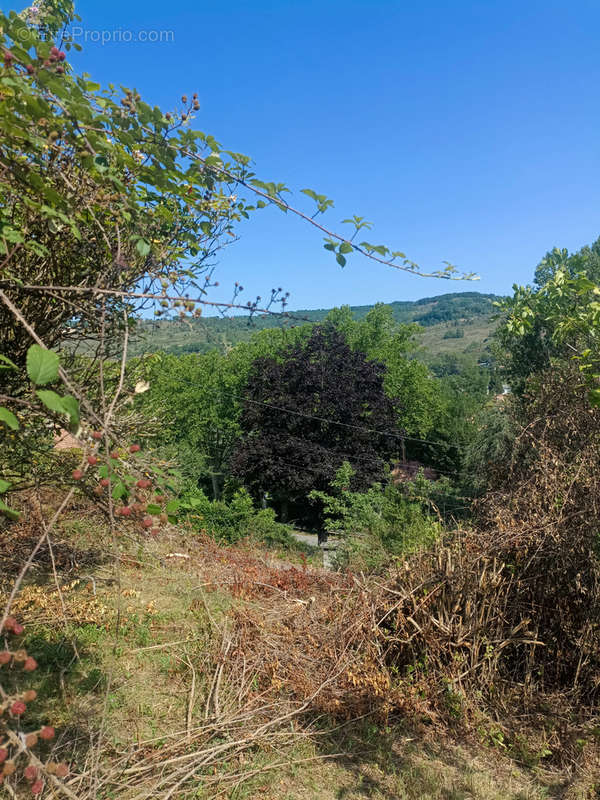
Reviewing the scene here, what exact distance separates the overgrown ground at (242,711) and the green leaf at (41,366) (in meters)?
1.87

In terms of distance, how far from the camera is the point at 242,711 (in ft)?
14.0

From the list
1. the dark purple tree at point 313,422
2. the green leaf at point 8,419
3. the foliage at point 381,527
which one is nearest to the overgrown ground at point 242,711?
the green leaf at point 8,419

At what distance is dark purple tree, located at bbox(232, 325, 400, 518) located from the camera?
21.8m

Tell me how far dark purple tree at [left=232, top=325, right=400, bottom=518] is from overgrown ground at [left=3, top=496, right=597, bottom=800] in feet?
51.2

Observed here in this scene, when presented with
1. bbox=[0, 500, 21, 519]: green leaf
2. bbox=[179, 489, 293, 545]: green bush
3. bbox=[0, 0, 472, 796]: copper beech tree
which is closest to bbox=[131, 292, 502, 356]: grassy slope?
bbox=[0, 0, 472, 796]: copper beech tree

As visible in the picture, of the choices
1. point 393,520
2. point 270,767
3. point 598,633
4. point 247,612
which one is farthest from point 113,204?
point 393,520

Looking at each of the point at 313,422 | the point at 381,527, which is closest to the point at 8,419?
the point at 381,527

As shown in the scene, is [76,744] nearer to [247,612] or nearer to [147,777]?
[147,777]

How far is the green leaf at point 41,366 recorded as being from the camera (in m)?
1.11

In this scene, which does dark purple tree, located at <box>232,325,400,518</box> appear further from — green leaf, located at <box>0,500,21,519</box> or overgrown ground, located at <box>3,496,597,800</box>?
green leaf, located at <box>0,500,21,519</box>

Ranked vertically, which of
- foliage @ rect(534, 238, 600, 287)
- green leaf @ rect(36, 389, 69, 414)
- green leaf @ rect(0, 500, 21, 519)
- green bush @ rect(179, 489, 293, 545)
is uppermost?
foliage @ rect(534, 238, 600, 287)

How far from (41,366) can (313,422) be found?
21306 millimetres

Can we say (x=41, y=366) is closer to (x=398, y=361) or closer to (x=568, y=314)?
(x=568, y=314)

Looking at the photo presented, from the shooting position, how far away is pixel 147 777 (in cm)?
342
